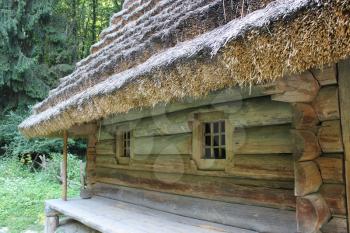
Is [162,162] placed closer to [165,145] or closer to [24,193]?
[165,145]

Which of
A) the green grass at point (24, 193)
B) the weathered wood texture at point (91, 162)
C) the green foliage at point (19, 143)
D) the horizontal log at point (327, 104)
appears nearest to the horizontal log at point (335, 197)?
the horizontal log at point (327, 104)

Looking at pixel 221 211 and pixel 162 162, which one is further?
pixel 162 162

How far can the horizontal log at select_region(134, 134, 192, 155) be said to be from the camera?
428 centimetres

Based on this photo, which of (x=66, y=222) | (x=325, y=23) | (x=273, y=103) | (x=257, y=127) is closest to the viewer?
(x=325, y=23)

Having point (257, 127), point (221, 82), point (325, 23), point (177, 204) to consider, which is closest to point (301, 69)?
point (325, 23)

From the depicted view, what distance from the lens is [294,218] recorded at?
117 inches

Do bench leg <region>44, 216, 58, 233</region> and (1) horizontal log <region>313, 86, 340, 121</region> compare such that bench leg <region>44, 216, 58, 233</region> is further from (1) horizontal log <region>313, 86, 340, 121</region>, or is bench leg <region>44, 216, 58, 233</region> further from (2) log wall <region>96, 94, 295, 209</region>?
(1) horizontal log <region>313, 86, 340, 121</region>

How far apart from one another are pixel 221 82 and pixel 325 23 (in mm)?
835

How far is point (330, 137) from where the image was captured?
2.68m

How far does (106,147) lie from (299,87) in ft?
14.8

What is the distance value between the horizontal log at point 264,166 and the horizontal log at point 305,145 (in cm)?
35

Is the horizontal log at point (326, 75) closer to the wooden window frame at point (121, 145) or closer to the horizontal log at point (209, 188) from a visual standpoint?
the horizontal log at point (209, 188)

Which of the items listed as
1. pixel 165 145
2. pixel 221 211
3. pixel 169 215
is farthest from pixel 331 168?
pixel 165 145

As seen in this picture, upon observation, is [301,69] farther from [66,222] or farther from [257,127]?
[66,222]
